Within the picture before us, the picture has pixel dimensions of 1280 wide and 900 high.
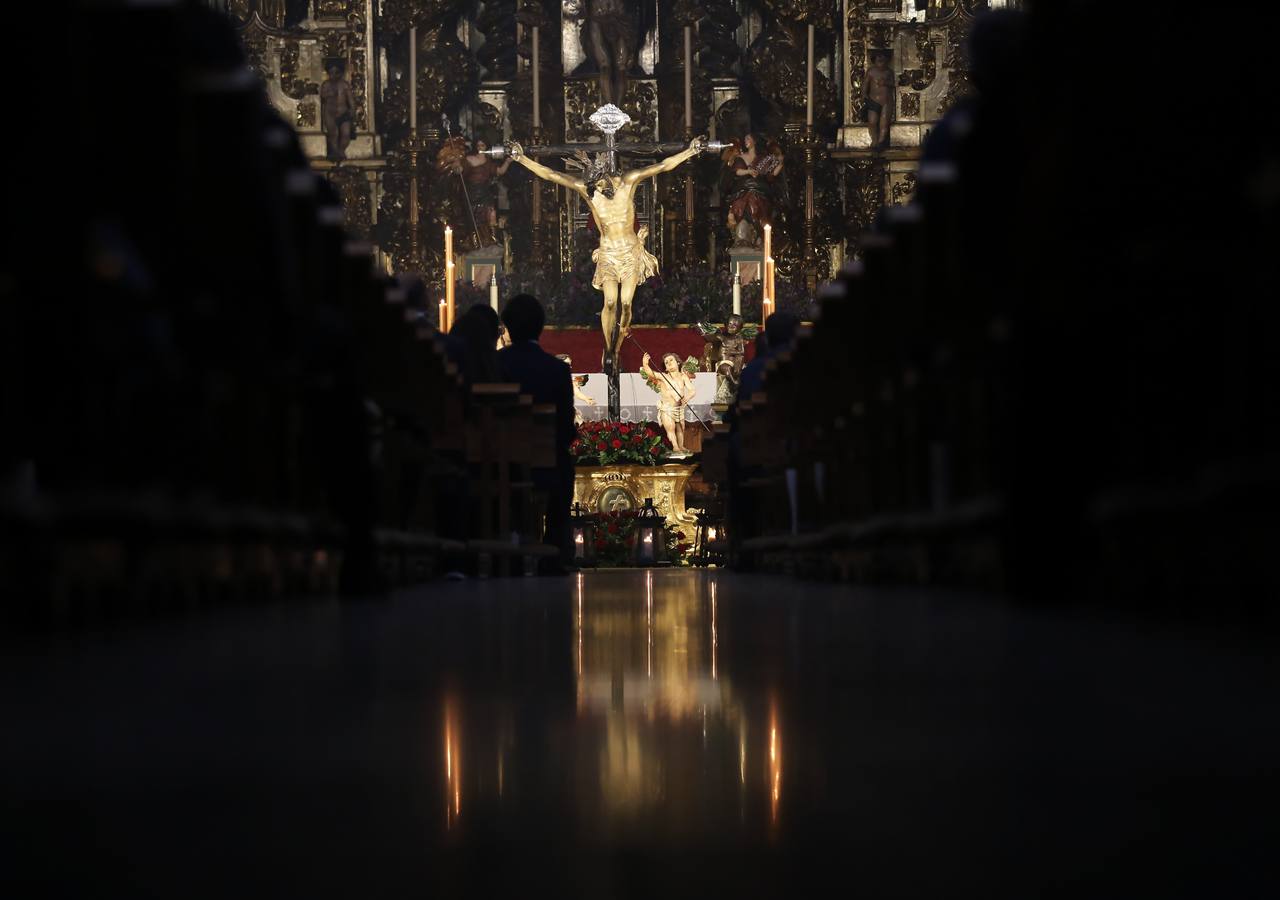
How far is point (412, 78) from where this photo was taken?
51.5ft

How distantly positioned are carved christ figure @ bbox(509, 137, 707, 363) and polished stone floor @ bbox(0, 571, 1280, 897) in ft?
42.5

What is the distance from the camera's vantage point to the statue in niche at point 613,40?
50.8ft

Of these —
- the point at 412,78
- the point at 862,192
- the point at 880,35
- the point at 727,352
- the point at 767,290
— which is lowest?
the point at 767,290

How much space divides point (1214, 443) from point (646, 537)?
9461 mm

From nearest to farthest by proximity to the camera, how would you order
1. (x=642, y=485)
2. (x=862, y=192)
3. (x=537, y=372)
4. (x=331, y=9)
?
(x=537, y=372) < (x=642, y=485) < (x=862, y=192) < (x=331, y=9)

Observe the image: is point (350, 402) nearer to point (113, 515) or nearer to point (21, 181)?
point (113, 515)

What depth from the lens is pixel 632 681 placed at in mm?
1383

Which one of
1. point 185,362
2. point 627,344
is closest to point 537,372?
point 185,362

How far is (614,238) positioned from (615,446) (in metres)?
2.86

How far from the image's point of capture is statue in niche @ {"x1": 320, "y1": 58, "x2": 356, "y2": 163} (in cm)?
1564

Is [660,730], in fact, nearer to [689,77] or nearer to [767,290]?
[767,290]

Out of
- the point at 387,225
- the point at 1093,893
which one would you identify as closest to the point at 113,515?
the point at 1093,893

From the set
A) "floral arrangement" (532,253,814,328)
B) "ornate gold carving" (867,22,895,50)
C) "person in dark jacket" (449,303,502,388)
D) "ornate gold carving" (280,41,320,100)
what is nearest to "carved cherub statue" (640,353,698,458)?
"floral arrangement" (532,253,814,328)

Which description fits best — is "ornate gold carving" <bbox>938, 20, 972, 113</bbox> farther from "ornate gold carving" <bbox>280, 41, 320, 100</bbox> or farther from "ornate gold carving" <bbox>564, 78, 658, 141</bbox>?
"ornate gold carving" <bbox>280, 41, 320, 100</bbox>
